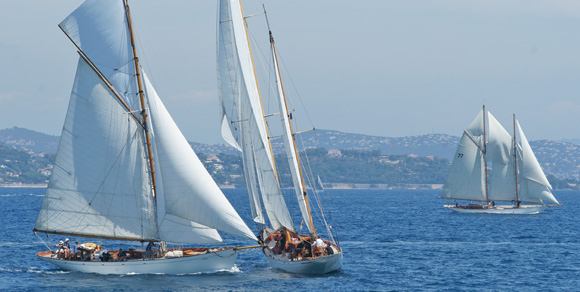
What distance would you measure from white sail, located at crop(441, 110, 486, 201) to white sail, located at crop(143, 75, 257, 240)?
73.8 meters

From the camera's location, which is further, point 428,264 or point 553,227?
point 553,227

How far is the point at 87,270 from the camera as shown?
154 ft

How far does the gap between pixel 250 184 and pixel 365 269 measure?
9650 millimetres

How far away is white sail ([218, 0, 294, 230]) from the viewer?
154 feet

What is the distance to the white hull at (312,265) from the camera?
151 feet

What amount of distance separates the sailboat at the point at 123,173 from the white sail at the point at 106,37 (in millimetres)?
58

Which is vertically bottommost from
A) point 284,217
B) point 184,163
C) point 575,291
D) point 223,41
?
point 575,291

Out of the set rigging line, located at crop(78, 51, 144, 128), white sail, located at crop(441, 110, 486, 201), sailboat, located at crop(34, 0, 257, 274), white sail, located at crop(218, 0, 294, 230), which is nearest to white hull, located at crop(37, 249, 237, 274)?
sailboat, located at crop(34, 0, 257, 274)

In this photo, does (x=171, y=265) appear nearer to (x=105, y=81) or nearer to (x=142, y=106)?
(x=142, y=106)

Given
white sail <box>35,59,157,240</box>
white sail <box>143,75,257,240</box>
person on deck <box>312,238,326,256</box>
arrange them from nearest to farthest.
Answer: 1. white sail <box>143,75,257,240</box>
2. white sail <box>35,59,157,240</box>
3. person on deck <box>312,238,326,256</box>

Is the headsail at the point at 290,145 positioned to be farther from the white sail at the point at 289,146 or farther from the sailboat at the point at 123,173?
the sailboat at the point at 123,173

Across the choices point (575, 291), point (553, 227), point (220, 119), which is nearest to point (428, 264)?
point (575, 291)

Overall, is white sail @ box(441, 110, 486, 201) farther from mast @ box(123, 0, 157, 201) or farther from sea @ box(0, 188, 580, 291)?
mast @ box(123, 0, 157, 201)

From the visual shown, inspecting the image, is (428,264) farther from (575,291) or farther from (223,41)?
(223,41)
